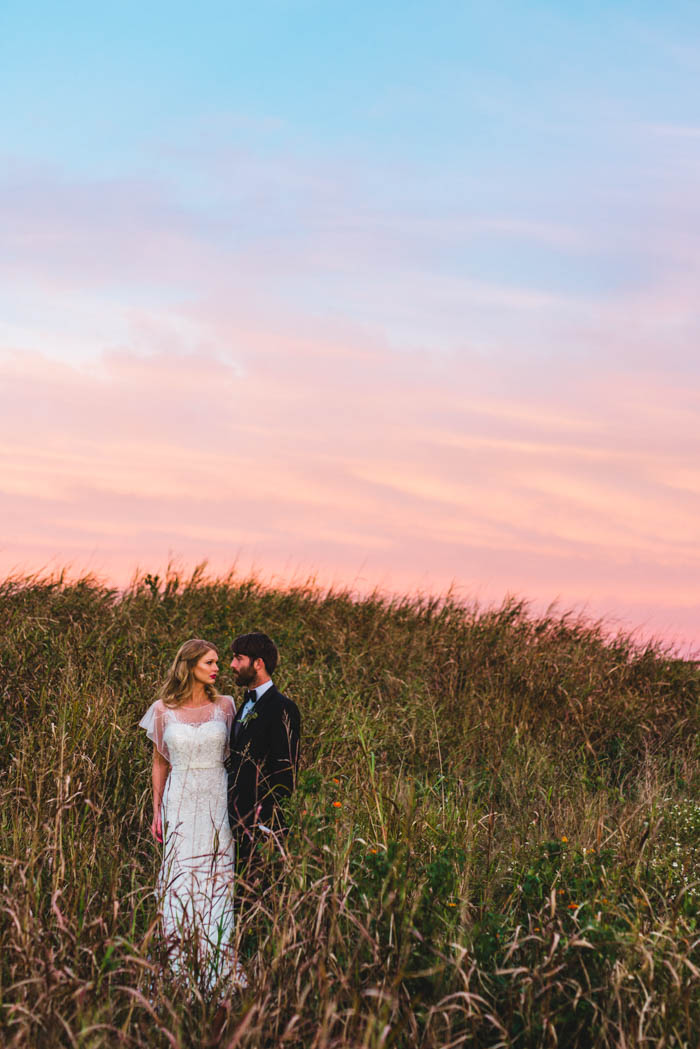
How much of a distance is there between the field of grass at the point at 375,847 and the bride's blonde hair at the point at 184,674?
2.74 feet

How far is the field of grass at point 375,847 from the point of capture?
3.97 meters

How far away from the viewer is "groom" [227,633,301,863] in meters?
5.74

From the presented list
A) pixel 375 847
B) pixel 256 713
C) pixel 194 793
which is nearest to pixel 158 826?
pixel 194 793

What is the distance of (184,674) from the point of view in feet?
19.7

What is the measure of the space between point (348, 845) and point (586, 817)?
2.85 metres

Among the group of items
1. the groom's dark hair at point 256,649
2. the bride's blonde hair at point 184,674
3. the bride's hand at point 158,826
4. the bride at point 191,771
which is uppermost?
the groom's dark hair at point 256,649

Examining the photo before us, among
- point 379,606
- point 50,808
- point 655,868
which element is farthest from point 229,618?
point 655,868

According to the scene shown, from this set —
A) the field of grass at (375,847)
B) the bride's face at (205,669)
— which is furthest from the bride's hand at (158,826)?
the bride's face at (205,669)

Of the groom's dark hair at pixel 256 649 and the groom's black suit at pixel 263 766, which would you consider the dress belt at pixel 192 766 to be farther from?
the groom's dark hair at pixel 256 649

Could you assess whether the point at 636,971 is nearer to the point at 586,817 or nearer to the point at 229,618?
the point at 586,817

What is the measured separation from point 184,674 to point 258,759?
72 cm

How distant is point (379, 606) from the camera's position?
47.1 feet

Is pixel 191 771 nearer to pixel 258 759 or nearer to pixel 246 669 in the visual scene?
pixel 258 759

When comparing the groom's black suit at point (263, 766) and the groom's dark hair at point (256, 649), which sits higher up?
the groom's dark hair at point (256, 649)
